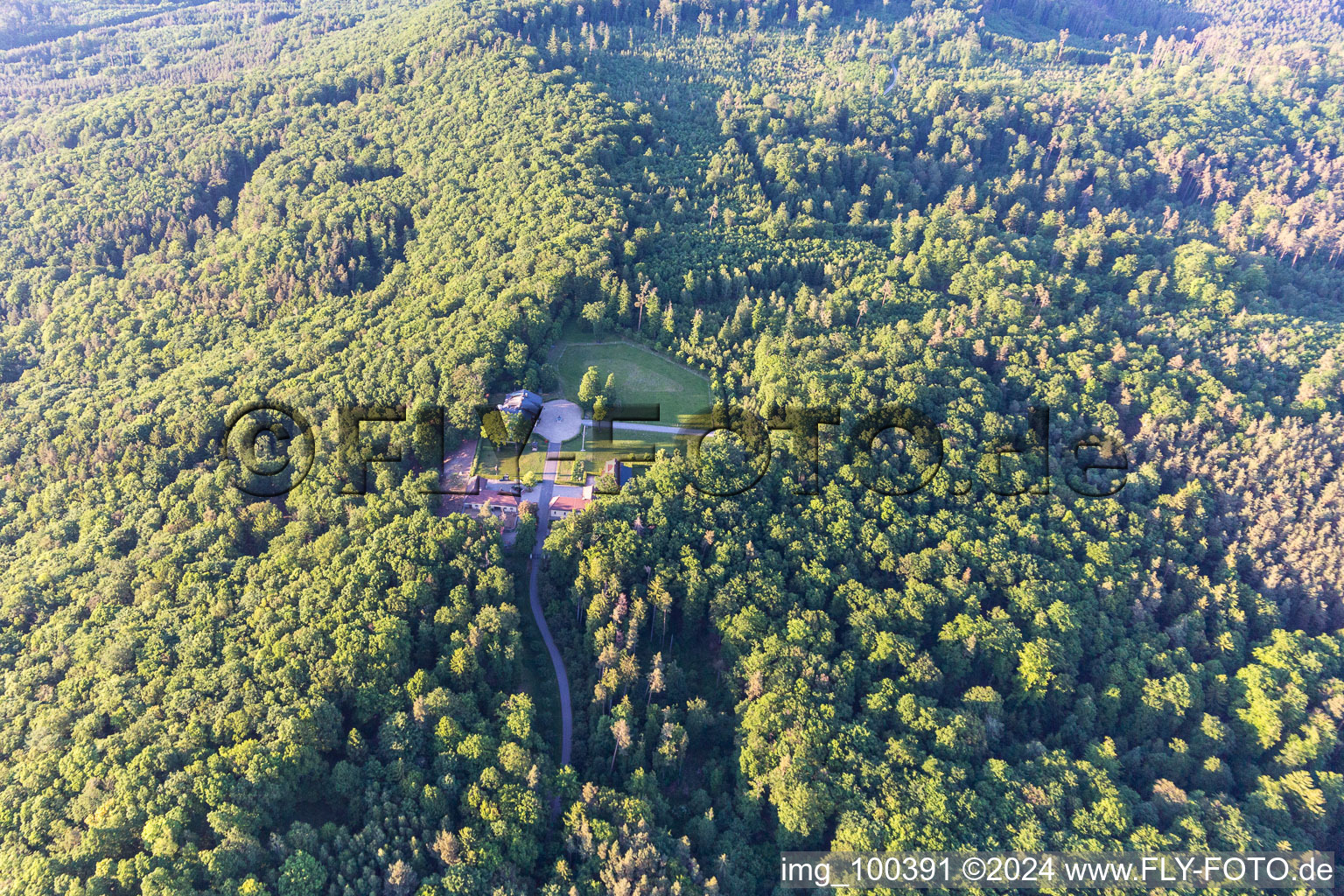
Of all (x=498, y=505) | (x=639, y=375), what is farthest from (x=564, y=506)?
(x=639, y=375)

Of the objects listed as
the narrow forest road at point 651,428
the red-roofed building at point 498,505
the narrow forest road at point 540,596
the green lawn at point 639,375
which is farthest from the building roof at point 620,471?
the red-roofed building at point 498,505

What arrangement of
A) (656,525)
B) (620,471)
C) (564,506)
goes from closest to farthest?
(656,525)
(564,506)
(620,471)

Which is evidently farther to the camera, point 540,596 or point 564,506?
point 564,506

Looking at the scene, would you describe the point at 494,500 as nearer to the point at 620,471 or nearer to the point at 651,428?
the point at 620,471

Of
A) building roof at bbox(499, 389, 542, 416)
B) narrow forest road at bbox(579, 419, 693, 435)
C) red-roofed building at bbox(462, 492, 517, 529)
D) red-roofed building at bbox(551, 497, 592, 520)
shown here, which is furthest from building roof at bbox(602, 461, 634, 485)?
building roof at bbox(499, 389, 542, 416)

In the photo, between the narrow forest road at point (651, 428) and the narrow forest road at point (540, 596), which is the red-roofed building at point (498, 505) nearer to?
the narrow forest road at point (540, 596)

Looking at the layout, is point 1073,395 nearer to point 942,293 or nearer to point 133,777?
point 942,293

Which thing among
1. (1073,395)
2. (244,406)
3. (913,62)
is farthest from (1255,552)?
(913,62)
